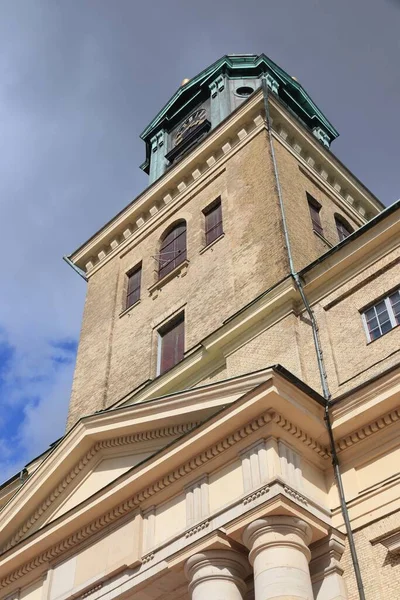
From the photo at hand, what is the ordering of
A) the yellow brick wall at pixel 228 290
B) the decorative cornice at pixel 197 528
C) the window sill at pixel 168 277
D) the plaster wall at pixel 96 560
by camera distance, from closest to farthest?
the decorative cornice at pixel 197 528
the plaster wall at pixel 96 560
the yellow brick wall at pixel 228 290
the window sill at pixel 168 277

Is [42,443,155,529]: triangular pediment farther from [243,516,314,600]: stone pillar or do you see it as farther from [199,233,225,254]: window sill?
[199,233,225,254]: window sill

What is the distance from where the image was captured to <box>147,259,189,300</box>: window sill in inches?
907

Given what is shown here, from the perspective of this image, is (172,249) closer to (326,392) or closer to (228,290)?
(228,290)

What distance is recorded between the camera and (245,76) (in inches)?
1310

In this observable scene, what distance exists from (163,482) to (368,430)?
386 cm

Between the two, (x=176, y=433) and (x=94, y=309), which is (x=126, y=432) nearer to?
(x=176, y=433)

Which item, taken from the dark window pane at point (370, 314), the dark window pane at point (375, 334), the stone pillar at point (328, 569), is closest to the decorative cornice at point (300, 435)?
the stone pillar at point (328, 569)

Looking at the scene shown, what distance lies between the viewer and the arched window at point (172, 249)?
24156mm

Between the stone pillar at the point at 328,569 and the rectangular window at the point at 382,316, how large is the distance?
4.29m

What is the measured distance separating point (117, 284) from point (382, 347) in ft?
42.9

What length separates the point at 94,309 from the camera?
26.1 meters

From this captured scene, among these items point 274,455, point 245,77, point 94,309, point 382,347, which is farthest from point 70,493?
point 245,77

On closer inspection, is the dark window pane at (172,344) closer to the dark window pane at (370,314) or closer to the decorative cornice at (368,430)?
the dark window pane at (370,314)

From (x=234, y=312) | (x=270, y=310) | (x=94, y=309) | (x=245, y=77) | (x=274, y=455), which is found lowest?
(x=274, y=455)
